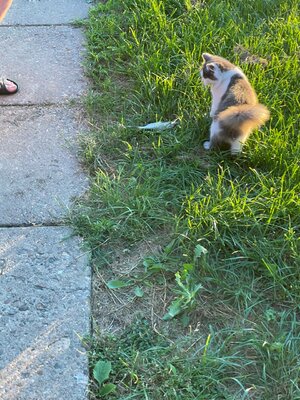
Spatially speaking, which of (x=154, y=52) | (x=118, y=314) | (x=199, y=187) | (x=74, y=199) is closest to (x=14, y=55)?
(x=154, y=52)

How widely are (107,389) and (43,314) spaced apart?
1.53 feet

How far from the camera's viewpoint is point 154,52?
4.11 metres

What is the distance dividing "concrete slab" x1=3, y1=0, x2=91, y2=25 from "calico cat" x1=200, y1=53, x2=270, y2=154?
5.80 feet

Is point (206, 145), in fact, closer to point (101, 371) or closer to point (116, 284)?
point (116, 284)

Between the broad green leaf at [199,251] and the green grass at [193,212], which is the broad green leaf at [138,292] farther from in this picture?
the broad green leaf at [199,251]

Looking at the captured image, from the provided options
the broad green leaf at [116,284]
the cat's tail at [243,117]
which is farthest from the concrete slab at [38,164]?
the cat's tail at [243,117]

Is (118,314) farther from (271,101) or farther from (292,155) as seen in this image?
(271,101)

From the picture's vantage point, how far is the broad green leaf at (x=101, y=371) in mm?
2270

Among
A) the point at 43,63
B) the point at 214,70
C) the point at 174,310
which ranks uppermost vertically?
the point at 214,70

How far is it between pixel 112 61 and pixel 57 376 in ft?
8.74

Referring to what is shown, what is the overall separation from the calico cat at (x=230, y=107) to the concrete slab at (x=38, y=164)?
81 cm

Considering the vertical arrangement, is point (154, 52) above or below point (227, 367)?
above

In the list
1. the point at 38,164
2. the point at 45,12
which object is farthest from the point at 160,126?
the point at 45,12

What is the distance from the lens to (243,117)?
10.3 ft
